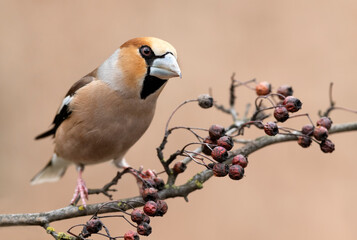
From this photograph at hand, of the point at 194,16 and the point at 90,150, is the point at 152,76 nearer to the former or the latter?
the point at 90,150

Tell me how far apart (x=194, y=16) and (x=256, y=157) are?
1130mm

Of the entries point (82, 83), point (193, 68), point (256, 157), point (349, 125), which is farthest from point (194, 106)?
point (349, 125)

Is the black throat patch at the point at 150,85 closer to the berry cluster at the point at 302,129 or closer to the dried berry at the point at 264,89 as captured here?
the dried berry at the point at 264,89

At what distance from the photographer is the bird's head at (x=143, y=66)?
1.79 m

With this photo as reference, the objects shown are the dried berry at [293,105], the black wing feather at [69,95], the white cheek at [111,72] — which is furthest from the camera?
the black wing feather at [69,95]

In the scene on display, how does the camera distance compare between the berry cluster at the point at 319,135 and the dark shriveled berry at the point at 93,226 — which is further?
the berry cluster at the point at 319,135

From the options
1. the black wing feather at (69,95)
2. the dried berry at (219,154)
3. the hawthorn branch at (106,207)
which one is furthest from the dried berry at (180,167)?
the black wing feather at (69,95)

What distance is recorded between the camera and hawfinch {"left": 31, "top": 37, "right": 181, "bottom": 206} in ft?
6.17

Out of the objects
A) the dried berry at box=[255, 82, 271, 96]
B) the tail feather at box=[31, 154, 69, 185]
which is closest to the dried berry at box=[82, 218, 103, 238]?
the dried berry at box=[255, 82, 271, 96]

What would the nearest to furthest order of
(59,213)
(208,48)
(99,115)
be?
(59,213), (99,115), (208,48)

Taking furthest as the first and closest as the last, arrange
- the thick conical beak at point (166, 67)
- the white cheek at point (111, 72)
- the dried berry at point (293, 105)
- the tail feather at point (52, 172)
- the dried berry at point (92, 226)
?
1. the tail feather at point (52, 172)
2. the white cheek at point (111, 72)
3. the thick conical beak at point (166, 67)
4. the dried berry at point (293, 105)
5. the dried berry at point (92, 226)

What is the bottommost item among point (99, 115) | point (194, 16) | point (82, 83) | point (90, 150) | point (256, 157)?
point (256, 157)

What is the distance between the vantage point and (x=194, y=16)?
384cm

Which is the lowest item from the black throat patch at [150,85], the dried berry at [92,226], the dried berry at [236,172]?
the dried berry at [92,226]
